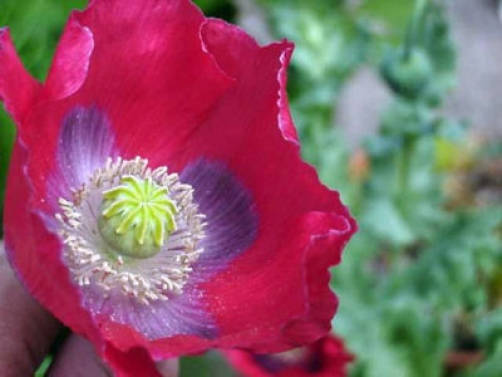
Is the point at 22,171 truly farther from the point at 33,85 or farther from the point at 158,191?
the point at 158,191

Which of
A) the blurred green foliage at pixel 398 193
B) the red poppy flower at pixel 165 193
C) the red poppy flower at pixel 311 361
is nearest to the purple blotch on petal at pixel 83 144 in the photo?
the red poppy flower at pixel 165 193

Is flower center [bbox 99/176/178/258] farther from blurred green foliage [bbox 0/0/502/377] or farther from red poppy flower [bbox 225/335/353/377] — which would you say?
blurred green foliage [bbox 0/0/502/377]

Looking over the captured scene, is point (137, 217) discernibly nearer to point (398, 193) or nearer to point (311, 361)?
point (311, 361)

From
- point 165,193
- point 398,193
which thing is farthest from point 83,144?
point 398,193

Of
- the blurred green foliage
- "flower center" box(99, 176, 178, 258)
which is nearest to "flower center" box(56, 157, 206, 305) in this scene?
"flower center" box(99, 176, 178, 258)

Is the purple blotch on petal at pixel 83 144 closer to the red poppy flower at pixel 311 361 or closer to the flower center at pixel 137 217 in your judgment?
the flower center at pixel 137 217

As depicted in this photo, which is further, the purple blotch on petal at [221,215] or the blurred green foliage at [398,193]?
the blurred green foliage at [398,193]

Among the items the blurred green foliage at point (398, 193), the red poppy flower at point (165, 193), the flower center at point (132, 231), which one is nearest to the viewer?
the red poppy flower at point (165, 193)
